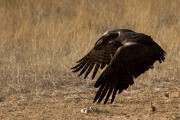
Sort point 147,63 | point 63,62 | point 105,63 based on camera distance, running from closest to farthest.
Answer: point 147,63 → point 105,63 → point 63,62

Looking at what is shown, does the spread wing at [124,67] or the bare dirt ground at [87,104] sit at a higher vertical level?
the spread wing at [124,67]

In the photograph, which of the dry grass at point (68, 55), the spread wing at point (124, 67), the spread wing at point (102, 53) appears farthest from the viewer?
the dry grass at point (68, 55)

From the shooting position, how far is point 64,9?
12.6m

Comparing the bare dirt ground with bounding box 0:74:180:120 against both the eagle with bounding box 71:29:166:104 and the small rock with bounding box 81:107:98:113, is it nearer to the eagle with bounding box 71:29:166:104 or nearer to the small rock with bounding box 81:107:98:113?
the small rock with bounding box 81:107:98:113

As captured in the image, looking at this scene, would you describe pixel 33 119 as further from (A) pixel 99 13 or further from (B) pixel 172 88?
(A) pixel 99 13

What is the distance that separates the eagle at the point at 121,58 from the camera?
226 inches

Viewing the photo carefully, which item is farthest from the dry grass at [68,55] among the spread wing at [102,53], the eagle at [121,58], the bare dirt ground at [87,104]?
the eagle at [121,58]

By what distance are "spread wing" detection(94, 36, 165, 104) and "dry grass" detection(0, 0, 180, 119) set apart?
65cm

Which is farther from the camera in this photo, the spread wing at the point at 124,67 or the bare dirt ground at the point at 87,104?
the bare dirt ground at the point at 87,104

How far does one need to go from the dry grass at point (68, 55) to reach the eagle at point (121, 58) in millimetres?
607

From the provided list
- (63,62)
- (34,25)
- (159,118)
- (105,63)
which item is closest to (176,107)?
(159,118)

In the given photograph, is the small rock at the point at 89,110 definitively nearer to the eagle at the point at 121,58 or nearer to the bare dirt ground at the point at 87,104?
the bare dirt ground at the point at 87,104

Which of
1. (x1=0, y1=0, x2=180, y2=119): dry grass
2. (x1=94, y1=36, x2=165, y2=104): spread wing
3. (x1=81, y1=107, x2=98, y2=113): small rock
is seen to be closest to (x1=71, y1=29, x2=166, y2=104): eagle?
(x1=94, y1=36, x2=165, y2=104): spread wing

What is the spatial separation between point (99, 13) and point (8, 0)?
192 centimetres
